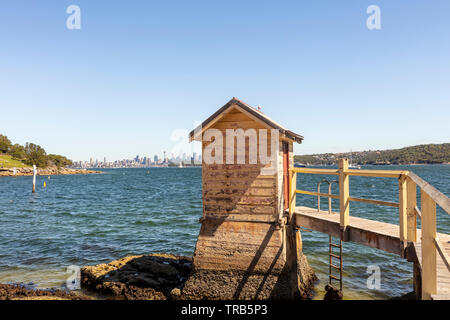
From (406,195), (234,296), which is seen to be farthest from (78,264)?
(406,195)

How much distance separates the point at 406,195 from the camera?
6555 millimetres

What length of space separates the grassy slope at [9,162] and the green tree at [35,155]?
13.1 ft

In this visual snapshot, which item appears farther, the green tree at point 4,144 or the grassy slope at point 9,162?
the green tree at point 4,144

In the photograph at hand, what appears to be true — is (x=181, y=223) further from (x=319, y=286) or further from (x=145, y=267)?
(x=319, y=286)

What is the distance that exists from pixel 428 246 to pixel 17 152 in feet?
492

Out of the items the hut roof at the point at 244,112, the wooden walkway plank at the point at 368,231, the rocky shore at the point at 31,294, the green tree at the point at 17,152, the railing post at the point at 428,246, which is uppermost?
the green tree at the point at 17,152

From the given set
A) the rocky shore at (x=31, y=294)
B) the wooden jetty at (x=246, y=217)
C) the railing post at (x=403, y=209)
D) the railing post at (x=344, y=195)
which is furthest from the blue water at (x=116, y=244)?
the railing post at (x=403, y=209)

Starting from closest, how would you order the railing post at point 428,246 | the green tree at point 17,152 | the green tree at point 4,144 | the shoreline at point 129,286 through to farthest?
the railing post at point 428,246
the shoreline at point 129,286
the green tree at point 4,144
the green tree at point 17,152

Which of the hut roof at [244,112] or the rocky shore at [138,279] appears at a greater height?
the hut roof at [244,112]

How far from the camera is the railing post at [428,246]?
4.00 meters

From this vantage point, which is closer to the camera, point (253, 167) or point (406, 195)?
point (406, 195)

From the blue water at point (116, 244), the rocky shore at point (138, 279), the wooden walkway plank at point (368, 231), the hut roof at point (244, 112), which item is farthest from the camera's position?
the blue water at point (116, 244)

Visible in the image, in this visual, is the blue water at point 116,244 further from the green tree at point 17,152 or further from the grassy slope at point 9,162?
the green tree at point 17,152
